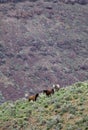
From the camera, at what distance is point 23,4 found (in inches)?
3880

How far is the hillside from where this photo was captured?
53.0 feet

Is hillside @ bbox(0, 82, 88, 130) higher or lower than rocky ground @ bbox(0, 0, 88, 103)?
higher

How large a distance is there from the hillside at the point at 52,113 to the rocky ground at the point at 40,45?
171 ft

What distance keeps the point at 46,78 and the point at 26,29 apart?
613 inches

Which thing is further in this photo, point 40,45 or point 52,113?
point 40,45

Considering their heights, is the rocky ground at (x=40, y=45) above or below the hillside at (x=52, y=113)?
below

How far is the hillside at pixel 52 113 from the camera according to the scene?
16141 mm

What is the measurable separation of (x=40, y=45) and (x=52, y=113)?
72714 millimetres

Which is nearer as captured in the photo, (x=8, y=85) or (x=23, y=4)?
(x=8, y=85)

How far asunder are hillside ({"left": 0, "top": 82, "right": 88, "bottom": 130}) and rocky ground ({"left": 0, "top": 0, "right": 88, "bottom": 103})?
171 feet

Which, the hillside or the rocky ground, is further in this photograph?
the rocky ground

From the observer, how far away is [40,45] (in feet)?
294

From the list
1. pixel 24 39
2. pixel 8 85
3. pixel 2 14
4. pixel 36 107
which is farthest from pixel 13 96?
pixel 36 107

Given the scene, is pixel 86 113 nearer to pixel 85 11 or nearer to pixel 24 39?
pixel 24 39
